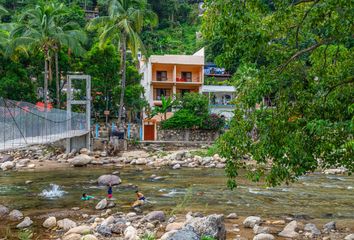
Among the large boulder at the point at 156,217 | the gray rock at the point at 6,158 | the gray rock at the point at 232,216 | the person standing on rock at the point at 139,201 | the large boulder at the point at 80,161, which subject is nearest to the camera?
the large boulder at the point at 156,217

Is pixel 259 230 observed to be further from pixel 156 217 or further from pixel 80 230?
pixel 80 230

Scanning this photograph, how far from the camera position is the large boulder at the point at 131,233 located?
29.1 feet

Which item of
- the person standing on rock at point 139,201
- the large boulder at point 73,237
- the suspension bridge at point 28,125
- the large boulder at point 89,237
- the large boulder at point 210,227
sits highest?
the suspension bridge at point 28,125

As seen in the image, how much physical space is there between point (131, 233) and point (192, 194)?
18.8ft

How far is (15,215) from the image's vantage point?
37.0 feet

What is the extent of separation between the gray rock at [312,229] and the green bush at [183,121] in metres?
21.5

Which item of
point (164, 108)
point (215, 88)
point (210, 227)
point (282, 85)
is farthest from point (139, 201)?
point (215, 88)

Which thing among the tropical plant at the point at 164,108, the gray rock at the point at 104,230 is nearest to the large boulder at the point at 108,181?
the gray rock at the point at 104,230

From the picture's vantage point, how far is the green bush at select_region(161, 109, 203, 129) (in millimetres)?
31531

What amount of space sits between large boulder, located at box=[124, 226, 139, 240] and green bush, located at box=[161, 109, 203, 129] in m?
22.1

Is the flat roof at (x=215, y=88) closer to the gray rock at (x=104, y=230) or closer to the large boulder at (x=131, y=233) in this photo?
the gray rock at (x=104, y=230)

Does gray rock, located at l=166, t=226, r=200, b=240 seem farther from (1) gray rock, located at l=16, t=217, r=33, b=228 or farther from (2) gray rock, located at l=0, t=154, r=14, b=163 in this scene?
(2) gray rock, located at l=0, t=154, r=14, b=163

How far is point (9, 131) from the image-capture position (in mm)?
12820

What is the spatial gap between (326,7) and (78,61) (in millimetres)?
26460
